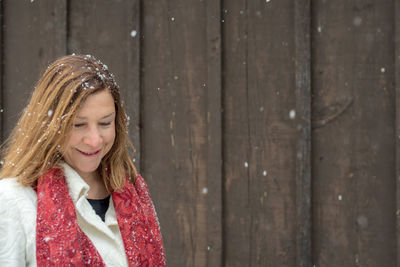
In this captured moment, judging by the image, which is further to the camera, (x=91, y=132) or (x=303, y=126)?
(x=303, y=126)

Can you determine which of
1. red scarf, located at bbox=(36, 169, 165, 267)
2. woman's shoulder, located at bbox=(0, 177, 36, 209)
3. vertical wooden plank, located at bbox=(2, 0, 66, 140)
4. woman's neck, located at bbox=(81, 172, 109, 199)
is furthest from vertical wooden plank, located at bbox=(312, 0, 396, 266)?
vertical wooden plank, located at bbox=(2, 0, 66, 140)

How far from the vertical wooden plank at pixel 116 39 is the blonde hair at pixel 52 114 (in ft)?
3.79

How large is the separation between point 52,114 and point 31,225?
36 cm

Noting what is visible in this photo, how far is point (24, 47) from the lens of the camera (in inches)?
125

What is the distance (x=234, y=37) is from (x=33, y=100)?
1.37 metres

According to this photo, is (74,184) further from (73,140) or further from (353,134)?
(353,134)

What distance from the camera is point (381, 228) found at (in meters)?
2.46

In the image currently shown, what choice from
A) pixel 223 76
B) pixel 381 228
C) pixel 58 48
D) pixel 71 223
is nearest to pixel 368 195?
pixel 381 228

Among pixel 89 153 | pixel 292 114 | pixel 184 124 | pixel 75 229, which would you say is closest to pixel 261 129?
pixel 292 114

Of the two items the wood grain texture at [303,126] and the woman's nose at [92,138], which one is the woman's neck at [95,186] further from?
the wood grain texture at [303,126]

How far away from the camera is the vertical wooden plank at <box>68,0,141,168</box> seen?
2945 millimetres

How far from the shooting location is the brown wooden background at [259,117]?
8.14 ft

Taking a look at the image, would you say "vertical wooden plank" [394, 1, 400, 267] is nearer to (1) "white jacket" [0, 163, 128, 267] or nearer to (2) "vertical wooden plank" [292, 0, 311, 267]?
(2) "vertical wooden plank" [292, 0, 311, 267]

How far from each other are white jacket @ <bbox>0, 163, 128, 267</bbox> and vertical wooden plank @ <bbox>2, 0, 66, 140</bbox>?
159 cm
